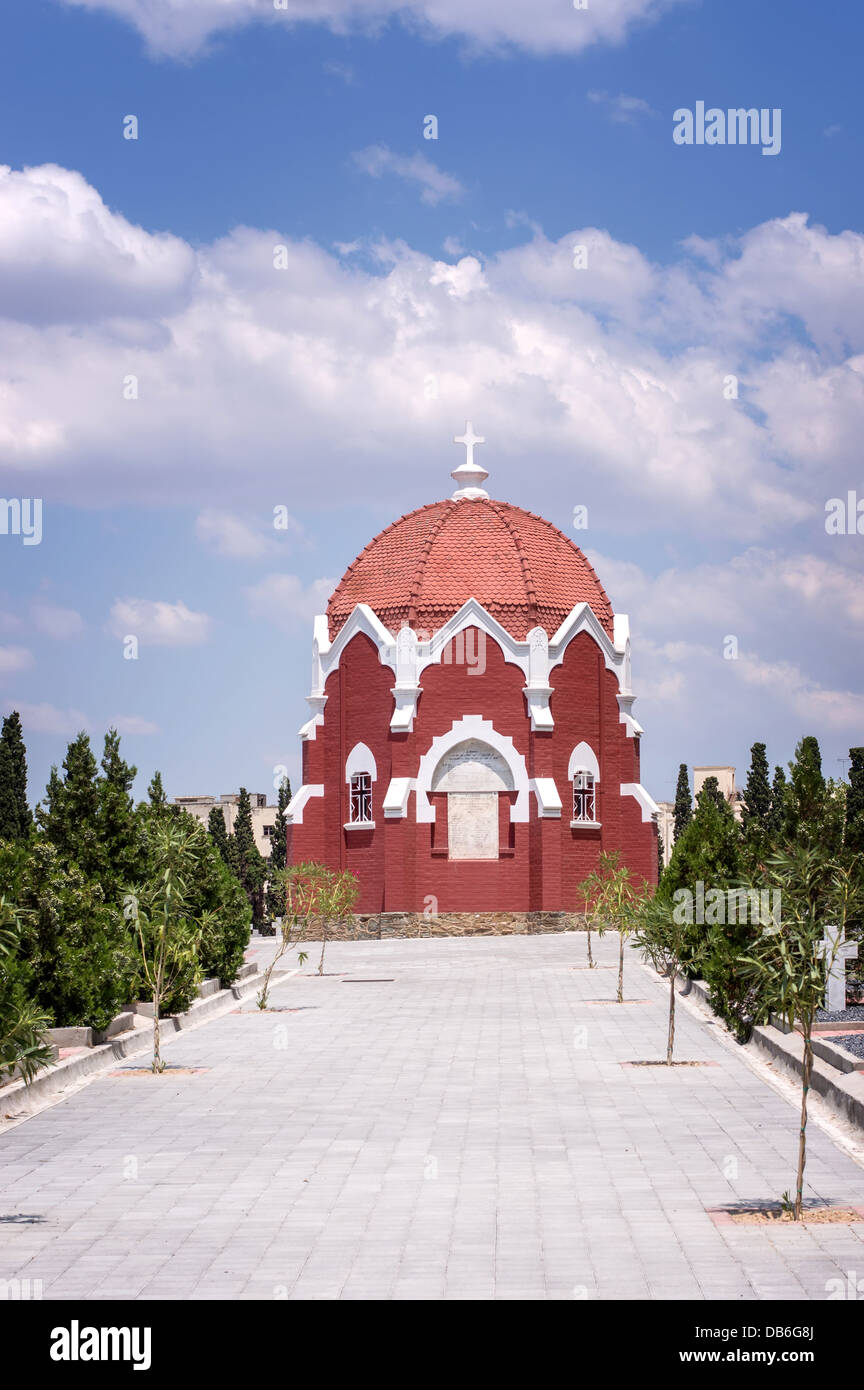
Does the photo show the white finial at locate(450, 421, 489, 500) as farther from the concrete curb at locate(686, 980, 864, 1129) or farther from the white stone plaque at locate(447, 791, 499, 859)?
the concrete curb at locate(686, 980, 864, 1129)

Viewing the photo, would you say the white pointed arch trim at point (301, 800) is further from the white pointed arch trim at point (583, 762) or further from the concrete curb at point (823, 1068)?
the concrete curb at point (823, 1068)

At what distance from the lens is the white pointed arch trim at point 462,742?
41438 mm

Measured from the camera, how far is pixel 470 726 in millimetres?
41812

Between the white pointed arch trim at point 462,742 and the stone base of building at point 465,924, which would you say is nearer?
the stone base of building at point 465,924

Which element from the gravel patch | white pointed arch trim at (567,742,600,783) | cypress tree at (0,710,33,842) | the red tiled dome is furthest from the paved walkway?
cypress tree at (0,710,33,842)

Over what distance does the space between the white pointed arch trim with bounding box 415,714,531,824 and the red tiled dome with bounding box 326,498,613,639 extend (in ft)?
9.16

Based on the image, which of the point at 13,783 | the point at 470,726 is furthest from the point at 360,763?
the point at 13,783

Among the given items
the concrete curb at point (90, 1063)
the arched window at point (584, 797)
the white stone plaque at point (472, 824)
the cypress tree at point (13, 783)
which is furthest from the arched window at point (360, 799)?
the concrete curb at point (90, 1063)

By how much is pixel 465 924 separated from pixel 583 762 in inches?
225

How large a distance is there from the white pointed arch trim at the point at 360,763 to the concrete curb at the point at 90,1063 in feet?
62.1

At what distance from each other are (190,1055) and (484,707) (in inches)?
984

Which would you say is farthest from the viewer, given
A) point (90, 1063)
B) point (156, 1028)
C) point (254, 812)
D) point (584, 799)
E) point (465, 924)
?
point (254, 812)

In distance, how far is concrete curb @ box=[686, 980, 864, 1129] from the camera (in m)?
12.7

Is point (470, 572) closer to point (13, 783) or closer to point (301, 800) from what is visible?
point (301, 800)
